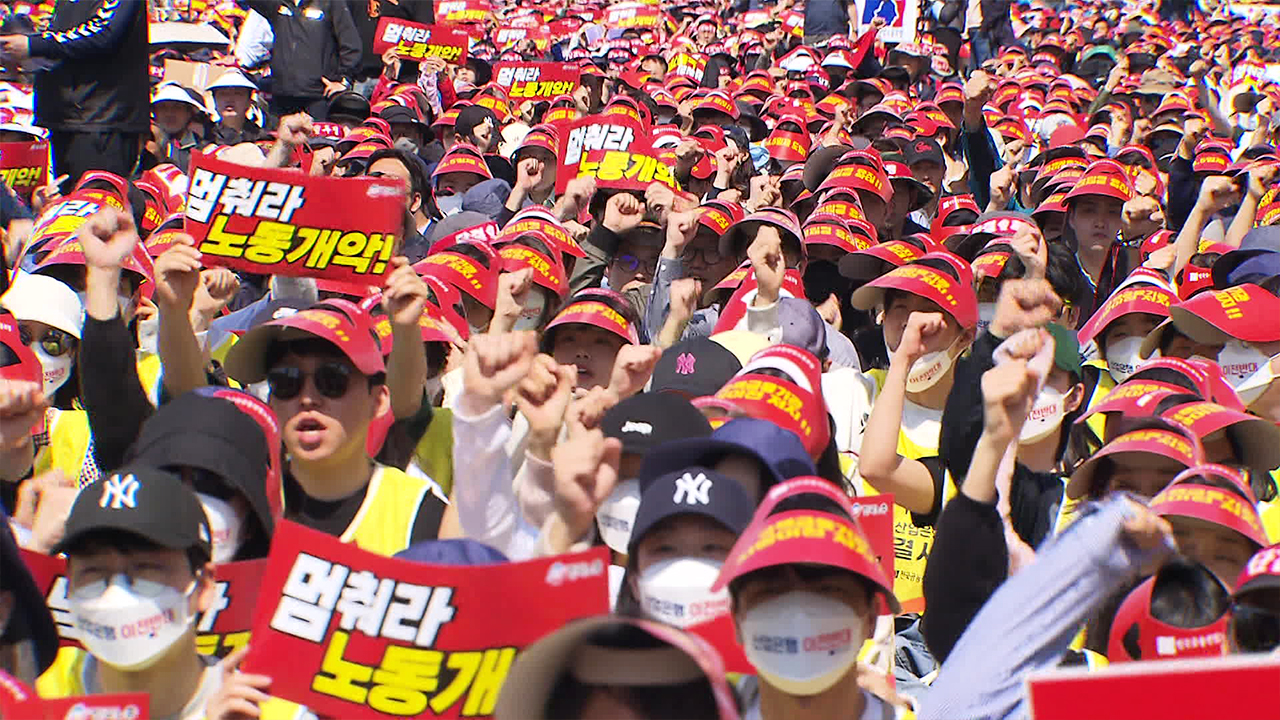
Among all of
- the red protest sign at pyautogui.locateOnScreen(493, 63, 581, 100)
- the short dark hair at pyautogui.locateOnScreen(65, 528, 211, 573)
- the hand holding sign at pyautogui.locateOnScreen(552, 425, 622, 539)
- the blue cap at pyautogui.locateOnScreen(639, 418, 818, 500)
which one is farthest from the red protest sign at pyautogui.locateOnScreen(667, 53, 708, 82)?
the short dark hair at pyautogui.locateOnScreen(65, 528, 211, 573)

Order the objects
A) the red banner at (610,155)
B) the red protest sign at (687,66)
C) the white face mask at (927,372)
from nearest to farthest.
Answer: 1. the white face mask at (927,372)
2. the red banner at (610,155)
3. the red protest sign at (687,66)

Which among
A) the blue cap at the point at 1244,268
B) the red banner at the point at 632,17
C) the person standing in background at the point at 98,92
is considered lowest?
the blue cap at the point at 1244,268

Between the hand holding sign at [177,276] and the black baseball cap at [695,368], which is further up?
the hand holding sign at [177,276]

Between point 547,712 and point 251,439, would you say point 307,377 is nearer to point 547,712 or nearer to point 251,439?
point 251,439

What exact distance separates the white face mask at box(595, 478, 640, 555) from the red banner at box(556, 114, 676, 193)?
5029 mm

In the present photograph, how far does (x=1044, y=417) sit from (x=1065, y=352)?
330 mm

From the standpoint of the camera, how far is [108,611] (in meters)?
3.48

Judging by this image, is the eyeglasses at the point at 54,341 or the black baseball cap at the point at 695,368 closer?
the black baseball cap at the point at 695,368

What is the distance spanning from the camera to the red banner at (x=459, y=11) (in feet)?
74.8

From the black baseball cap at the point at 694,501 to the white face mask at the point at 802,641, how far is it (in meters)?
0.44

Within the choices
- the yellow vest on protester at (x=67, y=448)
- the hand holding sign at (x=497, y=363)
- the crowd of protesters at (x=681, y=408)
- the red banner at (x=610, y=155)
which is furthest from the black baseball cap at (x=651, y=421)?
the red banner at (x=610, y=155)

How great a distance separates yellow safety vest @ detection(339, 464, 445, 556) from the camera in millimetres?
4414

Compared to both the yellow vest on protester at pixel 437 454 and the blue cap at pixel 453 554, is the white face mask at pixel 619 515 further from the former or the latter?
the yellow vest on protester at pixel 437 454

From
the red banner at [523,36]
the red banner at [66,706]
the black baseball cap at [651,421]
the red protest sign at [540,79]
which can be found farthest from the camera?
the red banner at [523,36]
